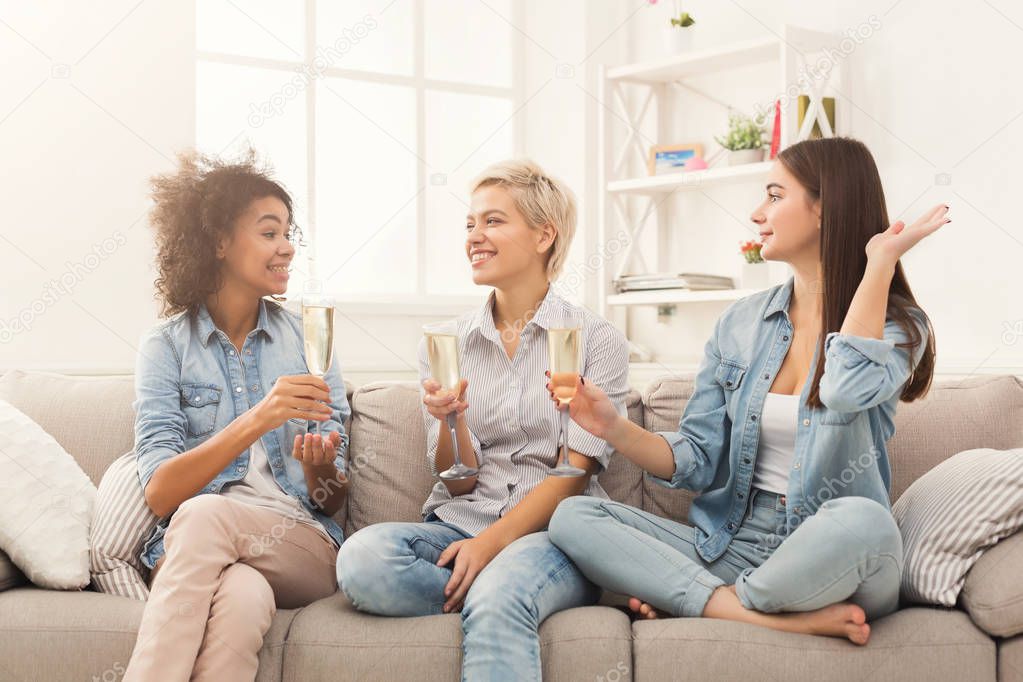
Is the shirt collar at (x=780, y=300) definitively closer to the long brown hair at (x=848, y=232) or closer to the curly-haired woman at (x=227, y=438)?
the long brown hair at (x=848, y=232)

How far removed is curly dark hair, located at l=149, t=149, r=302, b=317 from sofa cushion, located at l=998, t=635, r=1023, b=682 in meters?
1.60

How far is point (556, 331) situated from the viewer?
172 centimetres

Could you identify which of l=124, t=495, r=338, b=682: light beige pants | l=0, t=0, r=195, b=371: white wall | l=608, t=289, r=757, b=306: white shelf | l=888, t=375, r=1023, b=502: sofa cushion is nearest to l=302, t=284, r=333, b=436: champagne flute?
l=124, t=495, r=338, b=682: light beige pants

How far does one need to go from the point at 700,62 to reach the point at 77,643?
116 inches

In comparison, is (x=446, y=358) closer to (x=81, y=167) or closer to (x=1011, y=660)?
(x=1011, y=660)

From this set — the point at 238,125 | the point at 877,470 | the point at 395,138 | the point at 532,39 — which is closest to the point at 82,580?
the point at 877,470

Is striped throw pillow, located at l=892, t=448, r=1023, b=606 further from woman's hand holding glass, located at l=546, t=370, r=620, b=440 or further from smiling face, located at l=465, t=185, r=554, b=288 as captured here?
smiling face, located at l=465, t=185, r=554, b=288

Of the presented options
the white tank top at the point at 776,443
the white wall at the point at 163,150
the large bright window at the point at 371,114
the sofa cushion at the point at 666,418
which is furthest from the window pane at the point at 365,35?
the white tank top at the point at 776,443

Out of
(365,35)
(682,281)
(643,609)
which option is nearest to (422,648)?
(643,609)

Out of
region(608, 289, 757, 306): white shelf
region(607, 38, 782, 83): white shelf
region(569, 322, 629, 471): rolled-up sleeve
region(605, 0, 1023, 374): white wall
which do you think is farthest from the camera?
region(608, 289, 757, 306): white shelf

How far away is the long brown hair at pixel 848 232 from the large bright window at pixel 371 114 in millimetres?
2469

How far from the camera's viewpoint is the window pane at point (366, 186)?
4.16 m

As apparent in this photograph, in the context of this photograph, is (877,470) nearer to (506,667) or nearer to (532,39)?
(506,667)

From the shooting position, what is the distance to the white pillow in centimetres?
195
